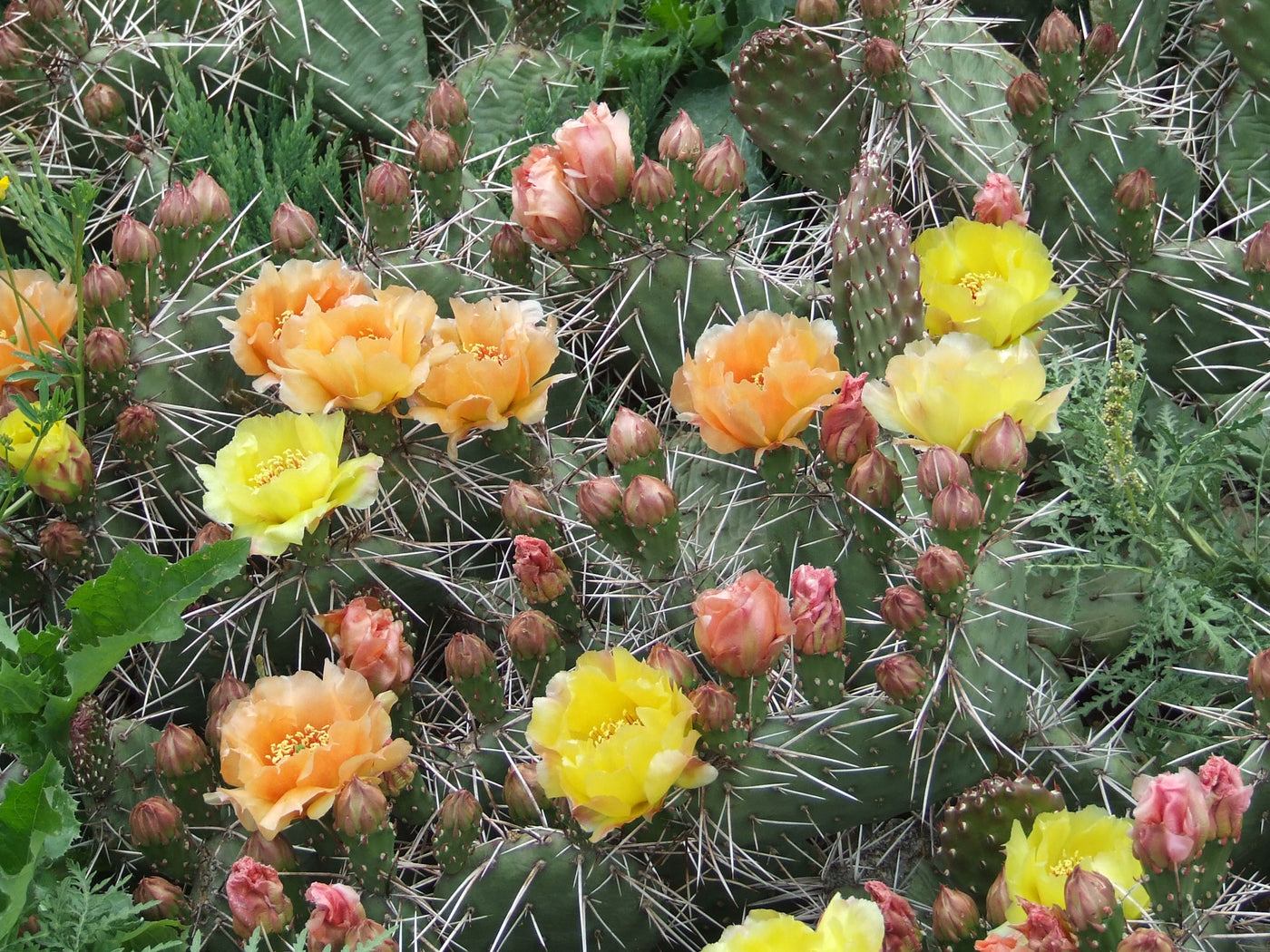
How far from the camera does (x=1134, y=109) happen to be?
186 cm

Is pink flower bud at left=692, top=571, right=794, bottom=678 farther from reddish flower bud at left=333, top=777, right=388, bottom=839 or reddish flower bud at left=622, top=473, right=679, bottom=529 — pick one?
reddish flower bud at left=333, top=777, right=388, bottom=839

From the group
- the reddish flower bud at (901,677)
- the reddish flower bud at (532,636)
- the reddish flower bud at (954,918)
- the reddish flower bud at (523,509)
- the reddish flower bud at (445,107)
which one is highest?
the reddish flower bud at (445,107)

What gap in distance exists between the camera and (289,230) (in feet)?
5.27

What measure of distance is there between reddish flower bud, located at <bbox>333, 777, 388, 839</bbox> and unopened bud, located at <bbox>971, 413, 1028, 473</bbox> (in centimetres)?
67

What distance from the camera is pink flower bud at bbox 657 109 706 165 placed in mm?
1550

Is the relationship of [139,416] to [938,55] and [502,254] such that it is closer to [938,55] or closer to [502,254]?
[502,254]

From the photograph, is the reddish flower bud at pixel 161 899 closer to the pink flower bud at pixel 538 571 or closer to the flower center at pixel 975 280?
the pink flower bud at pixel 538 571

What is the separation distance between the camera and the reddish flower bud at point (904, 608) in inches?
→ 48.9

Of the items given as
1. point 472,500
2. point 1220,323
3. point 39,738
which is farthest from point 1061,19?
point 39,738

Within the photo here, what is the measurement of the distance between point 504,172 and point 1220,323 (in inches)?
43.4

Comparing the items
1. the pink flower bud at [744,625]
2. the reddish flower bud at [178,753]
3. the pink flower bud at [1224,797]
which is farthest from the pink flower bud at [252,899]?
the pink flower bud at [1224,797]

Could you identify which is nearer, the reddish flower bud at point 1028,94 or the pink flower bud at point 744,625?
the pink flower bud at point 744,625

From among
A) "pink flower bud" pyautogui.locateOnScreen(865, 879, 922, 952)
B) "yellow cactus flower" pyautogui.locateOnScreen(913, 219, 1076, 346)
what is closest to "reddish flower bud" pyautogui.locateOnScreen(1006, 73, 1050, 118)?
"yellow cactus flower" pyautogui.locateOnScreen(913, 219, 1076, 346)

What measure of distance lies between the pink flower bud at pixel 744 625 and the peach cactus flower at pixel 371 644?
1.10 feet
